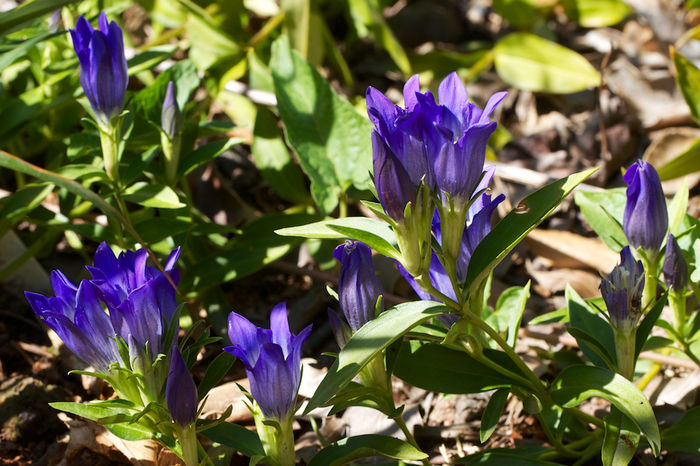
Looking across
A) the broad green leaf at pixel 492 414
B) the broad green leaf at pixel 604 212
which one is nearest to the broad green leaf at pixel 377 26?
the broad green leaf at pixel 604 212

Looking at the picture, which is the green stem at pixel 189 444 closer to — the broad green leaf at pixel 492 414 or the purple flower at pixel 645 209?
the broad green leaf at pixel 492 414

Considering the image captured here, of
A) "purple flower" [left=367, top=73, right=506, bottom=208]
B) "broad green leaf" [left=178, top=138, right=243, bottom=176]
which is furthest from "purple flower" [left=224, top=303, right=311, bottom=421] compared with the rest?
"broad green leaf" [left=178, top=138, right=243, bottom=176]

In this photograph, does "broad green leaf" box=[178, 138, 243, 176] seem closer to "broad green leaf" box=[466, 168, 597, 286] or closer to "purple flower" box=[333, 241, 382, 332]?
"purple flower" box=[333, 241, 382, 332]

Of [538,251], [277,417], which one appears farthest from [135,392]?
[538,251]

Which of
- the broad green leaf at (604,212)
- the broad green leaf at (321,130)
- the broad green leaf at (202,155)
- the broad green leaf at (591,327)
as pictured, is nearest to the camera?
the broad green leaf at (591,327)

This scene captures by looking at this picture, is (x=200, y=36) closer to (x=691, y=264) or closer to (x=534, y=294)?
(x=534, y=294)

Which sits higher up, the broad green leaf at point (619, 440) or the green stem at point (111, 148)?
the green stem at point (111, 148)

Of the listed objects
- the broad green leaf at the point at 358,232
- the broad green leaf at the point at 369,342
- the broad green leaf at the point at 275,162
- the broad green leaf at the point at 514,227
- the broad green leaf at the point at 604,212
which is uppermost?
the broad green leaf at the point at 358,232
